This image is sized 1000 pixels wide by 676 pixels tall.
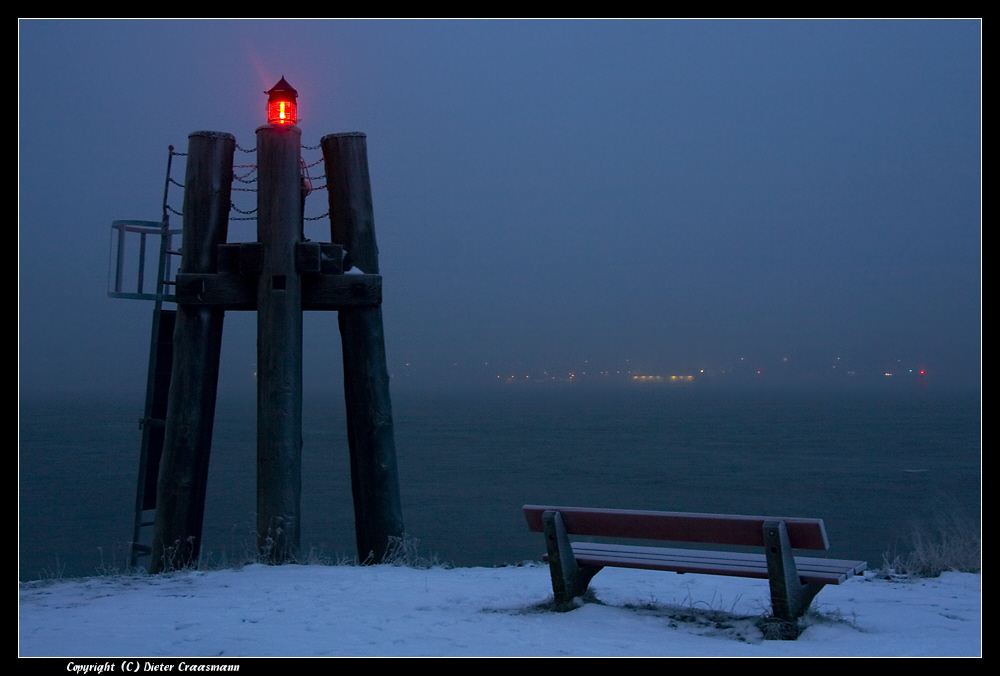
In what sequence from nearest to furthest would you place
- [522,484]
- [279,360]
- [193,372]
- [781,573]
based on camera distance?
[781,573], [279,360], [193,372], [522,484]

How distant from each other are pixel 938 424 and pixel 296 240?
7300 centimetres

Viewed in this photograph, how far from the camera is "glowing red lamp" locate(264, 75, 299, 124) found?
7535mm

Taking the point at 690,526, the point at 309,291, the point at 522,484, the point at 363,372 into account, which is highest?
the point at 309,291

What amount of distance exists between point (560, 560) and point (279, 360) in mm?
3042

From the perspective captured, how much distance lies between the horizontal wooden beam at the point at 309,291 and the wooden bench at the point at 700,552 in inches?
108

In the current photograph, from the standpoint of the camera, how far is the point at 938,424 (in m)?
70.1

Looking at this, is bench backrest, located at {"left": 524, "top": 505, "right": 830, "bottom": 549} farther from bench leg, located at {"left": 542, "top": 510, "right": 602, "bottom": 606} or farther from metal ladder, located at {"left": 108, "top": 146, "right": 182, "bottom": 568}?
metal ladder, located at {"left": 108, "top": 146, "right": 182, "bottom": 568}

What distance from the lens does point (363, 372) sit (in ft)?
24.3

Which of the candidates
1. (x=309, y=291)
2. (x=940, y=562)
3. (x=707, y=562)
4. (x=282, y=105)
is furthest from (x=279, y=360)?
(x=940, y=562)

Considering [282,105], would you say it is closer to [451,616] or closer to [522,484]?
[451,616]

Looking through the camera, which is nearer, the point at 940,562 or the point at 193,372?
the point at 940,562

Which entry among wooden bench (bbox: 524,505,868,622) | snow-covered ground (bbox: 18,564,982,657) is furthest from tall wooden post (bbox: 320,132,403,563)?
wooden bench (bbox: 524,505,868,622)

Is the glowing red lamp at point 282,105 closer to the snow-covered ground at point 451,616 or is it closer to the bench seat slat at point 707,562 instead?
the snow-covered ground at point 451,616

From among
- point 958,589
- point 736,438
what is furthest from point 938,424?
point 958,589
